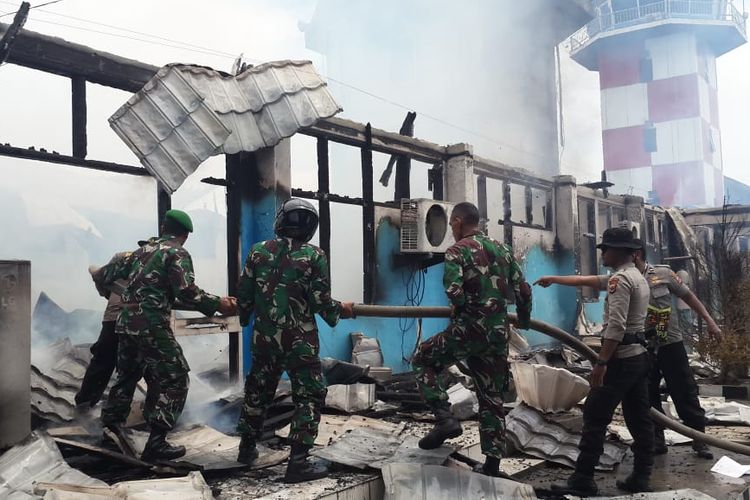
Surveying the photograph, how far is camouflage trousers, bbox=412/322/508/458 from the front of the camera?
179 inches

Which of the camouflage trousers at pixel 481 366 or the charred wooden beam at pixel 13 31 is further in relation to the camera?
the charred wooden beam at pixel 13 31

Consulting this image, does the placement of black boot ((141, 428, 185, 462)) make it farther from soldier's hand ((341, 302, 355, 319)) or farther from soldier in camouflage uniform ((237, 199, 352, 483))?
soldier's hand ((341, 302, 355, 319))

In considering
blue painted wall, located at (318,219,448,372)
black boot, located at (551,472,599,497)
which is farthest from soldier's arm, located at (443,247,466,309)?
blue painted wall, located at (318,219,448,372)

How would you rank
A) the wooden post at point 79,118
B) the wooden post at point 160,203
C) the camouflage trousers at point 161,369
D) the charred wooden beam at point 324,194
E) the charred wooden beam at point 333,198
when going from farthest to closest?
the charred wooden beam at point 324,194
the charred wooden beam at point 333,198
the wooden post at point 160,203
the wooden post at point 79,118
the camouflage trousers at point 161,369

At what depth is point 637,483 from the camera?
15.4 feet

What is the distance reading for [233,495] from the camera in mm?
4051

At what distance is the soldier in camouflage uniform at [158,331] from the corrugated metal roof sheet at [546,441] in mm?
2811

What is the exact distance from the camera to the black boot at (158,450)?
4.69 metres

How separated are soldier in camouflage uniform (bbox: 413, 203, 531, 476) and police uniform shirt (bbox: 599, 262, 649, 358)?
2.24 feet

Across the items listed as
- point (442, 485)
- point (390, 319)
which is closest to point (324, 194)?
point (390, 319)

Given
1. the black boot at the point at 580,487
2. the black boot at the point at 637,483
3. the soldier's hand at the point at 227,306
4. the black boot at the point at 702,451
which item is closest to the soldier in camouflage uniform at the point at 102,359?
the soldier's hand at the point at 227,306

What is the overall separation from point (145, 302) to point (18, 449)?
1.29 meters

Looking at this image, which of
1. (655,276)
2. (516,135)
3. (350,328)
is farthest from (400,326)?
(516,135)

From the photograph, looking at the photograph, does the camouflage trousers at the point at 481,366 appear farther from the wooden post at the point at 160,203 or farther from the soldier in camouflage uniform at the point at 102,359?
the wooden post at the point at 160,203
